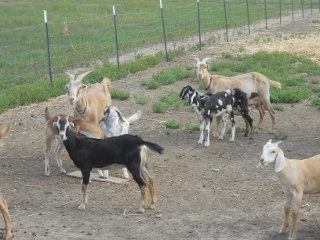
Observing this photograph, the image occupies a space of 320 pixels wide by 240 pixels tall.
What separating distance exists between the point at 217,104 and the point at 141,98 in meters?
3.48

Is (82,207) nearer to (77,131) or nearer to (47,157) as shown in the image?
(77,131)

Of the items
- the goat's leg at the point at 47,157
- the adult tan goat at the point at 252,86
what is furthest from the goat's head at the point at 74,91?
the adult tan goat at the point at 252,86

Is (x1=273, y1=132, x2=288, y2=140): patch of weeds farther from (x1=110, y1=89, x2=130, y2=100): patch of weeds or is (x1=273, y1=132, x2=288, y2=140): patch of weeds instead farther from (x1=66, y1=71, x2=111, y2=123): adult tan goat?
(x1=110, y1=89, x2=130, y2=100): patch of weeds

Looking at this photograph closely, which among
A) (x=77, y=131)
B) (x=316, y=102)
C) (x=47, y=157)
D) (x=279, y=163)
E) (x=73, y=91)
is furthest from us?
(x=316, y=102)

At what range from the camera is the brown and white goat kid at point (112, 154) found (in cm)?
923

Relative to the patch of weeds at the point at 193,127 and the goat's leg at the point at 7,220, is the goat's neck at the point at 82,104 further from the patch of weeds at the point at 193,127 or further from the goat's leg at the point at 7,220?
the goat's leg at the point at 7,220

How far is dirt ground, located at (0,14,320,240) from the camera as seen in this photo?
8.42m

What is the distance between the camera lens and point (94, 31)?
27031mm

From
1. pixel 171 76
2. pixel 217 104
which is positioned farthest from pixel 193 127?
pixel 171 76

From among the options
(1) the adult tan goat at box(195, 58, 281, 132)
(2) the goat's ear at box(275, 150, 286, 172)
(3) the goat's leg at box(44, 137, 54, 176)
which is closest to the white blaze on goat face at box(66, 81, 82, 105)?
(3) the goat's leg at box(44, 137, 54, 176)

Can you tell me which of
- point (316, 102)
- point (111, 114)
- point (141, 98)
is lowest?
point (316, 102)

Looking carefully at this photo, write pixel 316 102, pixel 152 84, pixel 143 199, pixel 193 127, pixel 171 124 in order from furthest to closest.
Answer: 1. pixel 152 84
2. pixel 316 102
3. pixel 171 124
4. pixel 193 127
5. pixel 143 199

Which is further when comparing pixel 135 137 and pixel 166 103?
pixel 166 103

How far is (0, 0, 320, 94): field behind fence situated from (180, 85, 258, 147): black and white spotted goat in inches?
208
